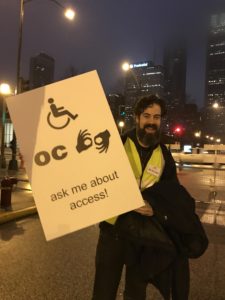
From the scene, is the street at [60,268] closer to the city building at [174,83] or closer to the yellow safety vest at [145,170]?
the yellow safety vest at [145,170]

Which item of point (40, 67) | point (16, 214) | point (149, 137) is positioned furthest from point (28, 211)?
point (40, 67)

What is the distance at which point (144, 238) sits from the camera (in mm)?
2615

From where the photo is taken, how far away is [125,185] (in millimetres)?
2469

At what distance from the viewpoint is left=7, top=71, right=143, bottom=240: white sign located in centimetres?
244

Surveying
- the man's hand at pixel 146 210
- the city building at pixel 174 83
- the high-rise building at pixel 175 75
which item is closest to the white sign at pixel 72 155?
Answer: the man's hand at pixel 146 210

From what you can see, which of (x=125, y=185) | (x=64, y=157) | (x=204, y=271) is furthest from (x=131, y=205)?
(x=204, y=271)

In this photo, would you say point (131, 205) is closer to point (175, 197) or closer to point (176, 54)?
point (175, 197)

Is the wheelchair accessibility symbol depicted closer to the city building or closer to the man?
the man

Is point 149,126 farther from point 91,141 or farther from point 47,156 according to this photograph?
point 47,156

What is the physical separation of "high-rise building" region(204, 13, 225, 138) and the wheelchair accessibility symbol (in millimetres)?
91114

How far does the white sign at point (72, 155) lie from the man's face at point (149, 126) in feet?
1.34

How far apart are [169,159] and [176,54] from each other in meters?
115

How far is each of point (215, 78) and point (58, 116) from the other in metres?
134

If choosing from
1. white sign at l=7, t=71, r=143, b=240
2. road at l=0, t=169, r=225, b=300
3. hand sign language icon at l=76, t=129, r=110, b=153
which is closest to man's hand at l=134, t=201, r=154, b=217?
white sign at l=7, t=71, r=143, b=240
